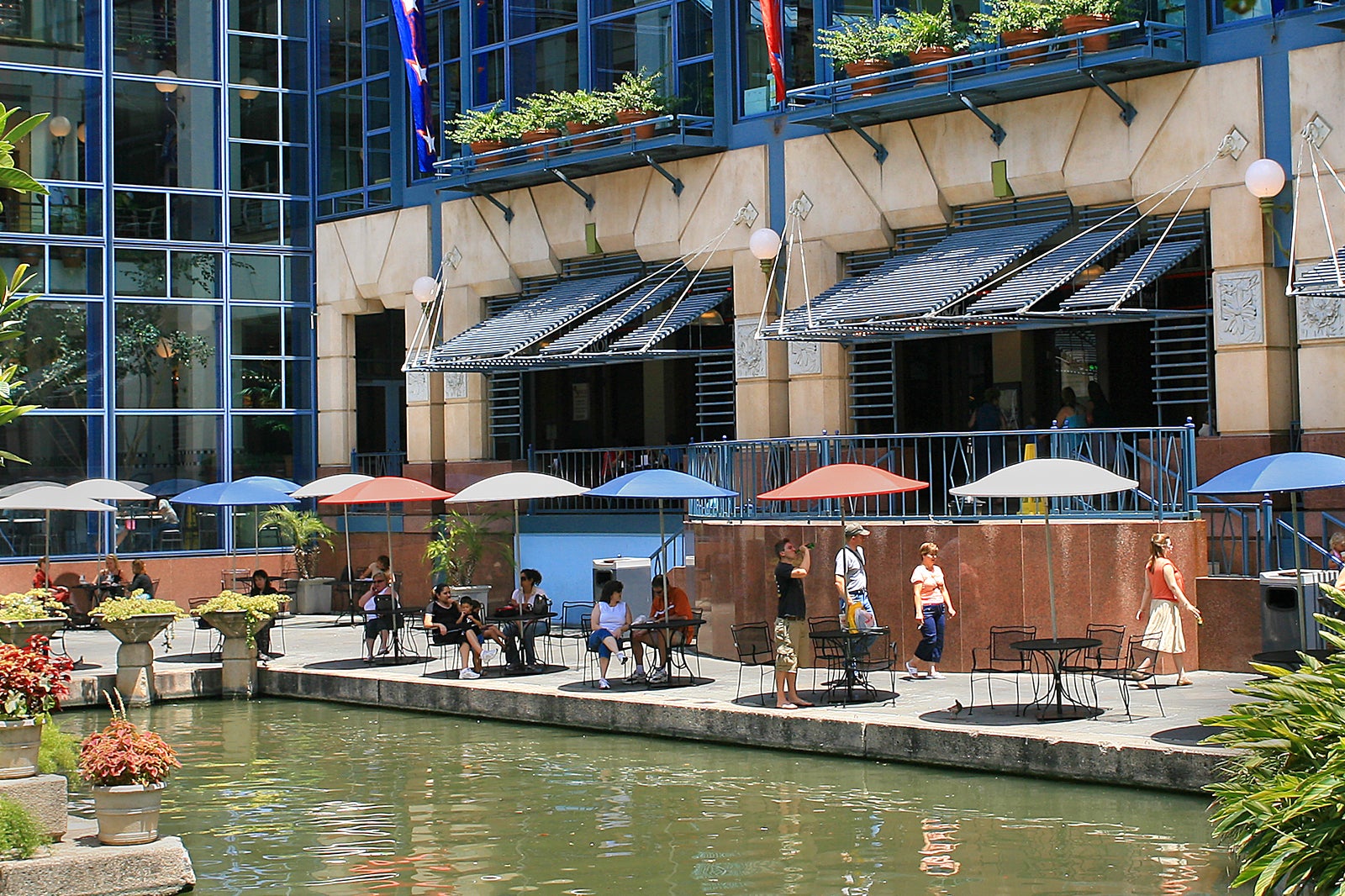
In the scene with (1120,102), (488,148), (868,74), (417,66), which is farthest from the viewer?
(417,66)

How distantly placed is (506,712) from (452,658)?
13.2ft

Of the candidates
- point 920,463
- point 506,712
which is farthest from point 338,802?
point 920,463

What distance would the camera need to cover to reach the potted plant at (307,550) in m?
30.7

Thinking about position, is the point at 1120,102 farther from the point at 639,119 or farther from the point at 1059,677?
the point at 1059,677

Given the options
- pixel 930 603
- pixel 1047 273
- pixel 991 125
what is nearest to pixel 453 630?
pixel 930 603

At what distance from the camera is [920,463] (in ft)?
72.8

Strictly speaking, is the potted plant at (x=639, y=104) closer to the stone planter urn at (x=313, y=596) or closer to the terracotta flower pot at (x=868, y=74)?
the terracotta flower pot at (x=868, y=74)

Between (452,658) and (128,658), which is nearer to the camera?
(128,658)

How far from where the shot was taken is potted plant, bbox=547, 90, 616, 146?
26.0 meters

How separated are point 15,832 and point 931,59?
50.4ft

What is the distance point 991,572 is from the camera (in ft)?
62.5

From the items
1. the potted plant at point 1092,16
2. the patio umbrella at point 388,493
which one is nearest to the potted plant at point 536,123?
the patio umbrella at point 388,493

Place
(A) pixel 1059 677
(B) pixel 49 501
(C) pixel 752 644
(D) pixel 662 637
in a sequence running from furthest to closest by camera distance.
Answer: (B) pixel 49 501 < (D) pixel 662 637 < (C) pixel 752 644 < (A) pixel 1059 677

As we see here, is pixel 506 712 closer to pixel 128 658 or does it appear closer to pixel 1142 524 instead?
pixel 128 658
